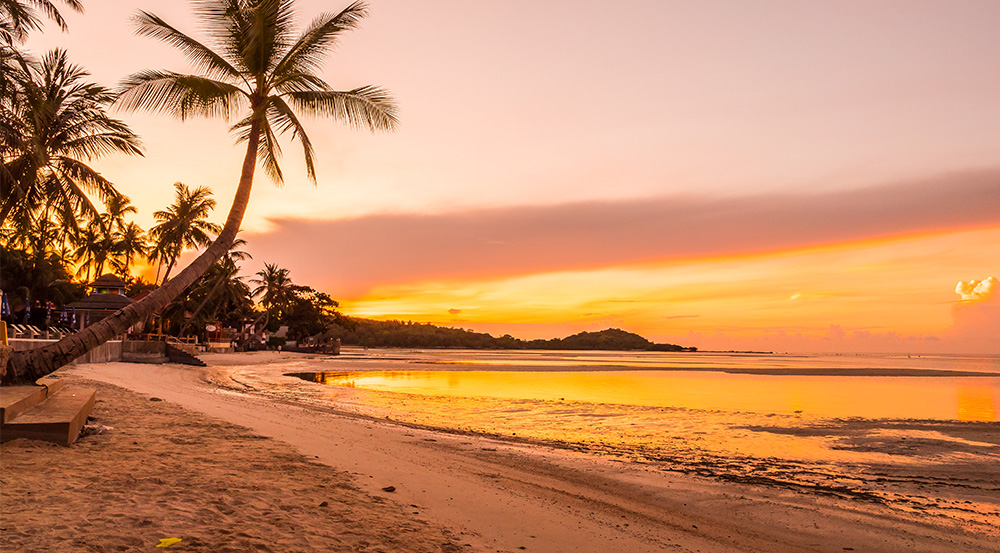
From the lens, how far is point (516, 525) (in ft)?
17.7

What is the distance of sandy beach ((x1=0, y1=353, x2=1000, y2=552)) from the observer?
4371 mm

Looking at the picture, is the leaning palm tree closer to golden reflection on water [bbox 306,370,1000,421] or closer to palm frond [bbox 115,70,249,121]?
palm frond [bbox 115,70,249,121]

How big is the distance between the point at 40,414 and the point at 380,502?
15.2ft

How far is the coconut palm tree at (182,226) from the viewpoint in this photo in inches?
1657

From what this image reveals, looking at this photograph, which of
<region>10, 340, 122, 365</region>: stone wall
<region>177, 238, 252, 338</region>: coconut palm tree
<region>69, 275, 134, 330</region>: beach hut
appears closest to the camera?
<region>10, 340, 122, 365</region>: stone wall

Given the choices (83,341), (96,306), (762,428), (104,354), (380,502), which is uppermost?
(96,306)

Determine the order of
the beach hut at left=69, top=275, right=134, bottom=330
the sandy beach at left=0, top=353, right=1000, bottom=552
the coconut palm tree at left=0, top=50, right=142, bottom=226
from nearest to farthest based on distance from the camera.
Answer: the sandy beach at left=0, top=353, right=1000, bottom=552 < the coconut palm tree at left=0, top=50, right=142, bottom=226 < the beach hut at left=69, top=275, right=134, bottom=330

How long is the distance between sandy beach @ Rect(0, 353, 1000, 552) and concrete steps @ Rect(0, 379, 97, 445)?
0.58 ft

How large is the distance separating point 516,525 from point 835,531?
3.51 m

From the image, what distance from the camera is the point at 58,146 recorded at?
22.4 m

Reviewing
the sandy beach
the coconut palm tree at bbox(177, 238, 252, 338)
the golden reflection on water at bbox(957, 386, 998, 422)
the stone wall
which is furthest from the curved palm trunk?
the coconut palm tree at bbox(177, 238, 252, 338)

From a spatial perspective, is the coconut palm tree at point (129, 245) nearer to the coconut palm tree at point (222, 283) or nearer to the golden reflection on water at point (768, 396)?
the coconut palm tree at point (222, 283)

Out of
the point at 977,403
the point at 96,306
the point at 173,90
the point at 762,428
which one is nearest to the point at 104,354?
the point at 96,306

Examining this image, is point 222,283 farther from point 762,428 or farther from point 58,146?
point 762,428
